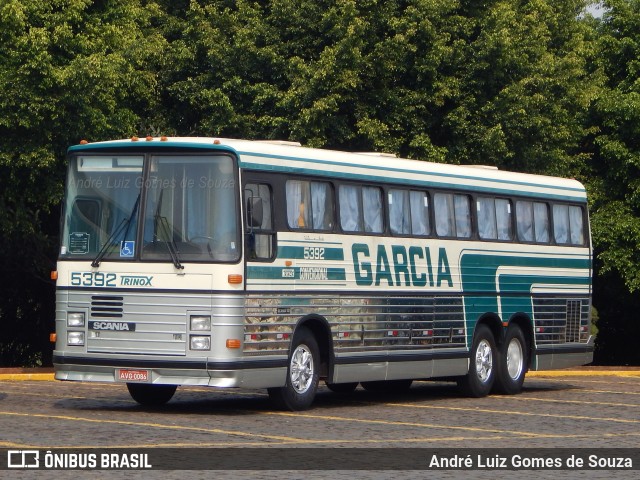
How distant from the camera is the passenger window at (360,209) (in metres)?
19.4

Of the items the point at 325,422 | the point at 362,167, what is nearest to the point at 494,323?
the point at 362,167

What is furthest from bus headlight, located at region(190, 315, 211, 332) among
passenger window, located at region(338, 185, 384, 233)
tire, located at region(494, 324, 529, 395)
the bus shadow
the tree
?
the tree

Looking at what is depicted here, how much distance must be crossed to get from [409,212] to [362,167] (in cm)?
131

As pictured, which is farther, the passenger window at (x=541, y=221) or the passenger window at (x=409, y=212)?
the passenger window at (x=541, y=221)

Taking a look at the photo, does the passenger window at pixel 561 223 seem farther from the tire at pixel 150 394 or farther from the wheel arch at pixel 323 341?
the tire at pixel 150 394

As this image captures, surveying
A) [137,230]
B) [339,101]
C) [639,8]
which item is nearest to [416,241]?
[137,230]

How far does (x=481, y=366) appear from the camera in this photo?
2247 cm

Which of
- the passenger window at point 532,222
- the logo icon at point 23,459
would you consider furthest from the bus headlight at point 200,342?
the passenger window at point 532,222

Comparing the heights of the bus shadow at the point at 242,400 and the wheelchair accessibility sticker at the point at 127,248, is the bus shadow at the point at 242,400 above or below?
below

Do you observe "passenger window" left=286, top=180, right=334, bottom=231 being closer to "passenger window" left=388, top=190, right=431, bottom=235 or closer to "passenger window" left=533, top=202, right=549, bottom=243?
"passenger window" left=388, top=190, right=431, bottom=235

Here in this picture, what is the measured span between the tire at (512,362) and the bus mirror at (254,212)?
6628 mm

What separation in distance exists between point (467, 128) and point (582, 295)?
9874 millimetres

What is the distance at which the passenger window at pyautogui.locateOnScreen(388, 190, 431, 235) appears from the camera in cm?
2047

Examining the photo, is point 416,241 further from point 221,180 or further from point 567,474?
point 567,474
